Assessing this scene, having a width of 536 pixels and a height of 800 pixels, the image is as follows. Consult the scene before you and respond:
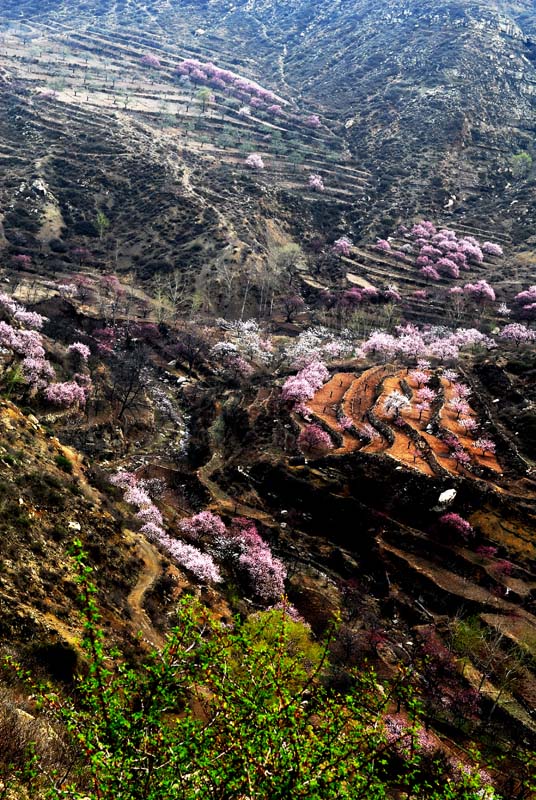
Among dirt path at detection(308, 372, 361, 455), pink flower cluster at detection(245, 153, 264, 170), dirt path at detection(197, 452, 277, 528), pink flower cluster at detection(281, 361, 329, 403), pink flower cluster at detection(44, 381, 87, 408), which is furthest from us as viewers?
pink flower cluster at detection(245, 153, 264, 170)

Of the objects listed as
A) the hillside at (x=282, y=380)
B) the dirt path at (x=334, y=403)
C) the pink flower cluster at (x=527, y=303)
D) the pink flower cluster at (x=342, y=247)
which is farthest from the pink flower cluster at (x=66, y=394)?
the pink flower cluster at (x=527, y=303)

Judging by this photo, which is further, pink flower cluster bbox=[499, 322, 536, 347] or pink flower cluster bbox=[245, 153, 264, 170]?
pink flower cluster bbox=[245, 153, 264, 170]

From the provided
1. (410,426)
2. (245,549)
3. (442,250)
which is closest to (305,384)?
(410,426)

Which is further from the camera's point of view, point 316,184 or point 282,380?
point 316,184

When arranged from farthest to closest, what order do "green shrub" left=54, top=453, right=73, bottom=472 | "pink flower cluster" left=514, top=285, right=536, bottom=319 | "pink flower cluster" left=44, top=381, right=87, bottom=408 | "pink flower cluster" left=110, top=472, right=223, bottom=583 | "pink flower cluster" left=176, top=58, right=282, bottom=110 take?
"pink flower cluster" left=176, top=58, right=282, bottom=110
"pink flower cluster" left=514, top=285, right=536, bottom=319
"pink flower cluster" left=44, top=381, right=87, bottom=408
"pink flower cluster" left=110, top=472, right=223, bottom=583
"green shrub" left=54, top=453, right=73, bottom=472

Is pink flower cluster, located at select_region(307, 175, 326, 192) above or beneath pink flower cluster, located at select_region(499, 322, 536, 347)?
above

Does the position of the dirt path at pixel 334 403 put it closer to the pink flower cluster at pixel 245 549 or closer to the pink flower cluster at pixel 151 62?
the pink flower cluster at pixel 245 549

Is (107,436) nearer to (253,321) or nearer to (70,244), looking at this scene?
(253,321)

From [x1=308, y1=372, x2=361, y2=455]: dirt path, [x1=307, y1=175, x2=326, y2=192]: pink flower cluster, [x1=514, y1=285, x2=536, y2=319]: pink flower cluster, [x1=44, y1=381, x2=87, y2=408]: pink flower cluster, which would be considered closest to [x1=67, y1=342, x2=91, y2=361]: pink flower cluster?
[x1=44, y1=381, x2=87, y2=408]: pink flower cluster

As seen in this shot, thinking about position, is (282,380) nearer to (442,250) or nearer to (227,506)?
(227,506)

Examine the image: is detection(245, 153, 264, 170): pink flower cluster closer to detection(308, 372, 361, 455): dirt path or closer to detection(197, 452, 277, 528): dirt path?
detection(308, 372, 361, 455): dirt path

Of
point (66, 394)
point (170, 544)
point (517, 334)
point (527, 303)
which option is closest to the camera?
point (170, 544)

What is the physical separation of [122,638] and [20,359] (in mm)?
38532

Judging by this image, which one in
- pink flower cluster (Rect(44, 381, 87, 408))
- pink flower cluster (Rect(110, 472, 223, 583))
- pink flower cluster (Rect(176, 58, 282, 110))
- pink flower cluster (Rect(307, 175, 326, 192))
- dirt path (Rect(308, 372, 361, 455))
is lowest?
pink flower cluster (Rect(110, 472, 223, 583))
